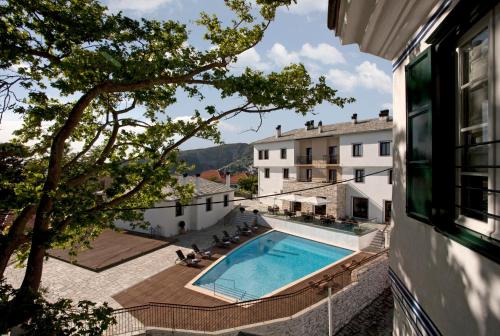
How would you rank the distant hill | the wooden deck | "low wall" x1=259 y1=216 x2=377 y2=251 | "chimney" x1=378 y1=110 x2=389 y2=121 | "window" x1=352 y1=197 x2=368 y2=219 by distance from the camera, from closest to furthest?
1. the wooden deck
2. "low wall" x1=259 y1=216 x2=377 y2=251
3. "window" x1=352 y1=197 x2=368 y2=219
4. "chimney" x1=378 y1=110 x2=389 y2=121
5. the distant hill

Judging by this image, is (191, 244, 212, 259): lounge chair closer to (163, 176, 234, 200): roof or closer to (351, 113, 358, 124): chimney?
(163, 176, 234, 200): roof

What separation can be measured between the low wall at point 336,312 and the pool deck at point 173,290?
3.33ft

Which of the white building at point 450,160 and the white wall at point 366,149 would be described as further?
the white wall at point 366,149

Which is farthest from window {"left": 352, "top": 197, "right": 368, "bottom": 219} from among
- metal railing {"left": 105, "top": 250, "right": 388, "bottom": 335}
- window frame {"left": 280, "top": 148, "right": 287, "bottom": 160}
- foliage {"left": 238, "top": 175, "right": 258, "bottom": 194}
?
foliage {"left": 238, "top": 175, "right": 258, "bottom": 194}

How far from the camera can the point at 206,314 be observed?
1124 cm

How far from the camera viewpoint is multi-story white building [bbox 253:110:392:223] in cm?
2505

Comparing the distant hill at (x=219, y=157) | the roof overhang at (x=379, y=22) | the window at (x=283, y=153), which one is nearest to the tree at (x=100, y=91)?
the roof overhang at (x=379, y=22)

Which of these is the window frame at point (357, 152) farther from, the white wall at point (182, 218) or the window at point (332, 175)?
the white wall at point (182, 218)

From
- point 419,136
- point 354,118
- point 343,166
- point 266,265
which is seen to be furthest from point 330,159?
point 419,136

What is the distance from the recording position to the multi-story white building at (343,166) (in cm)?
2505

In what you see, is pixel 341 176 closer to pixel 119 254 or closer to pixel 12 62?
pixel 119 254

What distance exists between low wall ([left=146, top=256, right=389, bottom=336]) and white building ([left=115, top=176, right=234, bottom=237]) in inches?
434

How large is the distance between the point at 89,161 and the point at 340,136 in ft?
79.4

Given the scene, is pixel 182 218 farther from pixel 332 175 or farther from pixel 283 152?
pixel 332 175
